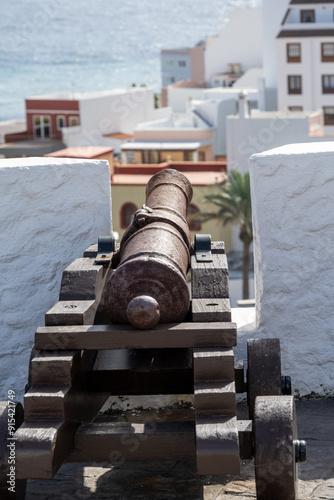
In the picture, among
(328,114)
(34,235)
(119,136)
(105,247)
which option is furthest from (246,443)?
(119,136)

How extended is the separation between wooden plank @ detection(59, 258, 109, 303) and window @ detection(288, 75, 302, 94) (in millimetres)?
40586

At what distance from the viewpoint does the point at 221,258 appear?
379 centimetres

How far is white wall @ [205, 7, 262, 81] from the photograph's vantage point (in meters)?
61.1

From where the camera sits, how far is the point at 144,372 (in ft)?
11.6

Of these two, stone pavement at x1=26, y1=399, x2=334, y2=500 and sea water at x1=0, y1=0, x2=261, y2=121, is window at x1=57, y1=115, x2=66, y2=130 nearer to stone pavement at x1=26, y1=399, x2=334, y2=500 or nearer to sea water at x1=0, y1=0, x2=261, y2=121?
stone pavement at x1=26, y1=399, x2=334, y2=500

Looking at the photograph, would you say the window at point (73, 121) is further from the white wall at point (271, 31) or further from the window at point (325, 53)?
the window at point (325, 53)

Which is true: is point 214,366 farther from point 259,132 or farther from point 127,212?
point 259,132

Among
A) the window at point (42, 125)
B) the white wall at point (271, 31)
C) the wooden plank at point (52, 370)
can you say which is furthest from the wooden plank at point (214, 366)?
the window at point (42, 125)

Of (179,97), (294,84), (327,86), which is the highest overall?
(294,84)

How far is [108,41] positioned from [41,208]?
181 m

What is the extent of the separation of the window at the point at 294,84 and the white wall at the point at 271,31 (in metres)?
3.98

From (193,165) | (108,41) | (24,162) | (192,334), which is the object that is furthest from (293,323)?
(108,41)

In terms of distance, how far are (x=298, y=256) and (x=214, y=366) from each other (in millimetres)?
1243

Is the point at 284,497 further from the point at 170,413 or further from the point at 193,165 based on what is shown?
the point at 193,165
